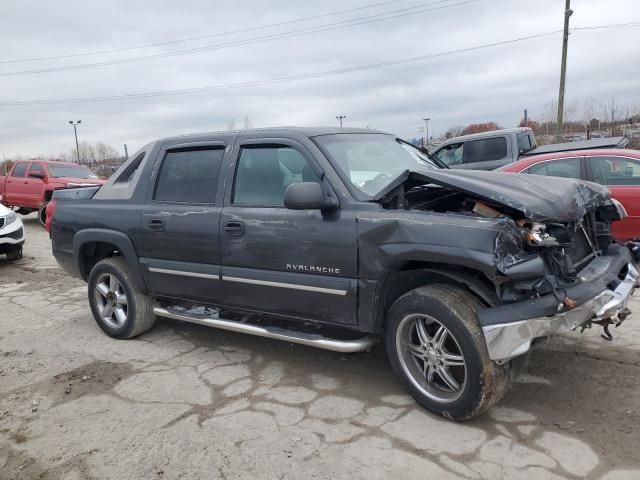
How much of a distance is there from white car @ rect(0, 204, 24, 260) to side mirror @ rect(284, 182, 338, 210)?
24.9 feet

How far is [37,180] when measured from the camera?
14.5 m

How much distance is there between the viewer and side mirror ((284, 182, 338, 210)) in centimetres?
339

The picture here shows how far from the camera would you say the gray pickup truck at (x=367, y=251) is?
119 inches

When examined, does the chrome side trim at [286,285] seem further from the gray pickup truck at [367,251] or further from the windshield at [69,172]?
the windshield at [69,172]

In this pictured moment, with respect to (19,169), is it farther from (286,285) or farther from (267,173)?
(286,285)

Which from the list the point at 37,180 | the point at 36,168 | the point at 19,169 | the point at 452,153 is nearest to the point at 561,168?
the point at 452,153

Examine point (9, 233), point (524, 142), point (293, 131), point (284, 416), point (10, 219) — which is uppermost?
point (293, 131)

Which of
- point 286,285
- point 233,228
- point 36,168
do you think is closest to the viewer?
point 286,285

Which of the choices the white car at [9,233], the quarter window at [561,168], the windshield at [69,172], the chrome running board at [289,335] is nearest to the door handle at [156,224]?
the chrome running board at [289,335]

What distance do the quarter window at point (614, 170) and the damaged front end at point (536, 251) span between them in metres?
3.36

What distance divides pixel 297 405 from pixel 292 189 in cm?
146

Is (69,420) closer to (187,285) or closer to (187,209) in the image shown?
(187,285)

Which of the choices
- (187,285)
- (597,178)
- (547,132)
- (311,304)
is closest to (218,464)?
(311,304)

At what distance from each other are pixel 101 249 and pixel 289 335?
2.59 m
